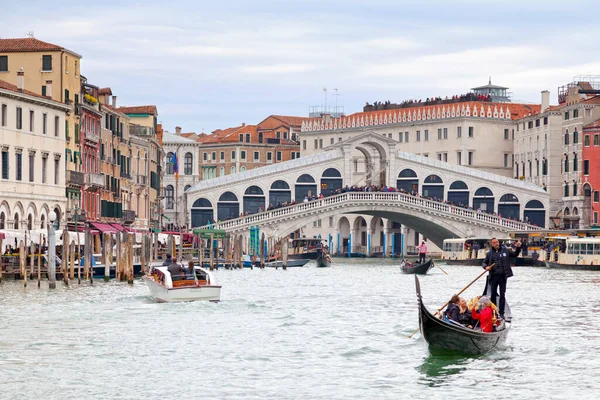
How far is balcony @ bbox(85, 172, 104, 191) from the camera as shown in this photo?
174ft

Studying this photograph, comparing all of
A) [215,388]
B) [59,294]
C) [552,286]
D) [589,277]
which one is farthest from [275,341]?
[589,277]

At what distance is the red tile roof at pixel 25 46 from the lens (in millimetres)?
49781

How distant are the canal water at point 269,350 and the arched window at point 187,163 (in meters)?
66.4

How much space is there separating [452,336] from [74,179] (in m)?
31.1

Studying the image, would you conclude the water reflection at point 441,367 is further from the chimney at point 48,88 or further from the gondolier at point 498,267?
the chimney at point 48,88

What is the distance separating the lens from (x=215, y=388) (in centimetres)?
1869

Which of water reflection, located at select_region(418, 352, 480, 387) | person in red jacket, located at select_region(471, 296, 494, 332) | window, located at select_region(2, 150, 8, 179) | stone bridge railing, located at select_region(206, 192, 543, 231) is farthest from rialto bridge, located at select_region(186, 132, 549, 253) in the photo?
water reflection, located at select_region(418, 352, 480, 387)

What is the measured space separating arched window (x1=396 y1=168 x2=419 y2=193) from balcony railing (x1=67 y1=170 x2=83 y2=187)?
28784mm

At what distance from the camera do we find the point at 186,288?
30.2 m

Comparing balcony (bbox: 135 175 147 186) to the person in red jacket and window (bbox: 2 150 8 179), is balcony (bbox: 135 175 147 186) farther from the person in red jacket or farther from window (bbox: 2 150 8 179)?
the person in red jacket

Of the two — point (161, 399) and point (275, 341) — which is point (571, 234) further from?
point (161, 399)

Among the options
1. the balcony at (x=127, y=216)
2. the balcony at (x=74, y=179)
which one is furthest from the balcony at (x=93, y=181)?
the balcony at (x=127, y=216)

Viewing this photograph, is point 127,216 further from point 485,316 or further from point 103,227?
point 485,316

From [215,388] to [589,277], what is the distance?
3138 cm
